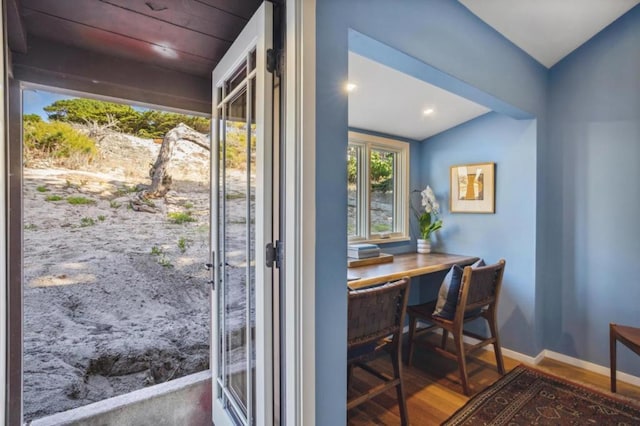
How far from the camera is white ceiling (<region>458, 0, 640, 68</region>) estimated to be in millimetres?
1810

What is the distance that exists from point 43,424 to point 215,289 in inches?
41.8

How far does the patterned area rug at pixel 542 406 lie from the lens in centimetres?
178

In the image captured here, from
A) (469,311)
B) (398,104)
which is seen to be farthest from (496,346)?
(398,104)

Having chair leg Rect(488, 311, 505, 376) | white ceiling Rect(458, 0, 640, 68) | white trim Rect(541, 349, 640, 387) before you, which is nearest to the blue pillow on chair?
chair leg Rect(488, 311, 505, 376)

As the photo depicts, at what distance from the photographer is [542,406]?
1904mm

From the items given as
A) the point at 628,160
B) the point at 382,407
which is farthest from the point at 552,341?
the point at 382,407

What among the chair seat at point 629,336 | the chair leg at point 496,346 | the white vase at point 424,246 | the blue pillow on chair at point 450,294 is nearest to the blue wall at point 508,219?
the white vase at point 424,246

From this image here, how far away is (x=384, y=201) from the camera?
3070mm

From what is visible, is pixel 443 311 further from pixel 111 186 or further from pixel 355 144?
pixel 111 186

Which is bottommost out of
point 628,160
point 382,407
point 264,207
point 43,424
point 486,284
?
point 382,407

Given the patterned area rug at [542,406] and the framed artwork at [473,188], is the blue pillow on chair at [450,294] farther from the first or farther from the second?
the framed artwork at [473,188]

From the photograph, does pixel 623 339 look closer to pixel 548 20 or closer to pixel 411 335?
pixel 411 335

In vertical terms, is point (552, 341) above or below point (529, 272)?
below

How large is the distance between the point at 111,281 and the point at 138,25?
1454 millimetres
